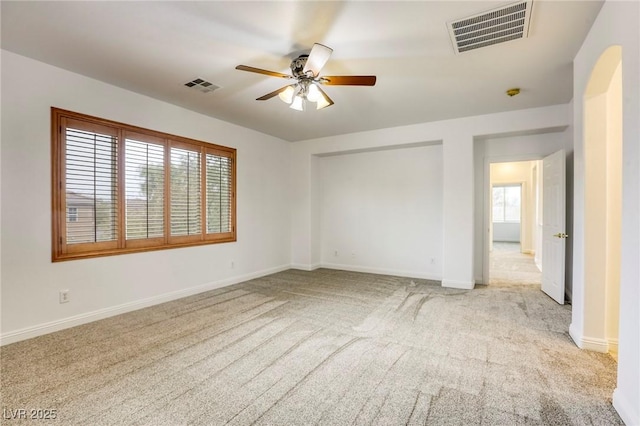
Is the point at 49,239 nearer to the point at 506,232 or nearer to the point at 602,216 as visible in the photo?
the point at 602,216

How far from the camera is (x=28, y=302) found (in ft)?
9.61

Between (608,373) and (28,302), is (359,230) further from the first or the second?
(28,302)

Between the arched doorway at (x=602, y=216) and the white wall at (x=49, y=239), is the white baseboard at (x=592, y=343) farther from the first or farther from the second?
the white wall at (x=49, y=239)

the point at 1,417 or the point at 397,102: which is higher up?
the point at 397,102

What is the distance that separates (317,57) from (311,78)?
1.41 feet

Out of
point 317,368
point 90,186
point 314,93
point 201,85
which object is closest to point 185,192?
point 90,186

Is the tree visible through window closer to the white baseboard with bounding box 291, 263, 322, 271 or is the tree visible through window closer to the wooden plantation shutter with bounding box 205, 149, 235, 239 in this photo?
the white baseboard with bounding box 291, 263, 322, 271

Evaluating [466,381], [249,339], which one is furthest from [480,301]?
[249,339]

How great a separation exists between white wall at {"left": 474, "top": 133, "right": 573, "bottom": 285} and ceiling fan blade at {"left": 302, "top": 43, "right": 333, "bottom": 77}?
140 inches

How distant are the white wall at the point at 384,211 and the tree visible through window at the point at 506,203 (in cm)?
776

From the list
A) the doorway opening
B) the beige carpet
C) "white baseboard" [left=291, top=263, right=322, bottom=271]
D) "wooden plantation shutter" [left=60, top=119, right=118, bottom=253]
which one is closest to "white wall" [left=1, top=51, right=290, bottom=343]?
"wooden plantation shutter" [left=60, top=119, right=118, bottom=253]

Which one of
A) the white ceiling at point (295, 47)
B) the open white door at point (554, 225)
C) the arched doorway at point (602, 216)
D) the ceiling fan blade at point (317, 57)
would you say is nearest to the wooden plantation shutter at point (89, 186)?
the white ceiling at point (295, 47)

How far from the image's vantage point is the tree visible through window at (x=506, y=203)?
1159cm

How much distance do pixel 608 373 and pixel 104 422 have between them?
3494 mm
